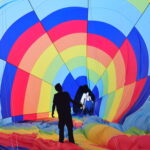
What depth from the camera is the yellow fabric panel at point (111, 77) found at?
852 cm

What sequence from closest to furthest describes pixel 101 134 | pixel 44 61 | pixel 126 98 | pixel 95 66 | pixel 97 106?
pixel 101 134
pixel 126 98
pixel 44 61
pixel 95 66
pixel 97 106

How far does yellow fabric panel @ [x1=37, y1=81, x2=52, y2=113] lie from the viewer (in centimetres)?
880

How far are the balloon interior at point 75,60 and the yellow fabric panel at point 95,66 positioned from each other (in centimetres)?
2

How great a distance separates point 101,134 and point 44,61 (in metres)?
3.22

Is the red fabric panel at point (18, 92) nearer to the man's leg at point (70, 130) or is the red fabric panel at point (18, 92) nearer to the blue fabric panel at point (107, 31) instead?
the blue fabric panel at point (107, 31)

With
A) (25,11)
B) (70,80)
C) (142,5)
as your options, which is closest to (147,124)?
(142,5)

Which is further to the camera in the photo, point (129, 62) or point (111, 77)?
point (111, 77)

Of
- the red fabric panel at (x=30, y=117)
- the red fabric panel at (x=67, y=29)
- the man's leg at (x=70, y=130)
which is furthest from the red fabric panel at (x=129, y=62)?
the man's leg at (x=70, y=130)

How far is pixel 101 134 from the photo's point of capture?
5.71m

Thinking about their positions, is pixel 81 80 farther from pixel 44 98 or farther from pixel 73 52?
pixel 44 98

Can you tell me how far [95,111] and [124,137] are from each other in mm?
4503

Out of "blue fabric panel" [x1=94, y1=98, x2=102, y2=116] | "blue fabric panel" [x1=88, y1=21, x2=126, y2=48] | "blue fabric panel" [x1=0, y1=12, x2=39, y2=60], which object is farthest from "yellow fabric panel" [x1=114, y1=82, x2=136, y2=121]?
"blue fabric panel" [x1=0, y1=12, x2=39, y2=60]

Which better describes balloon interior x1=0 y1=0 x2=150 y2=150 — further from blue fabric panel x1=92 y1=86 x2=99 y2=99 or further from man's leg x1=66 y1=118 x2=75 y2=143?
→ blue fabric panel x1=92 y1=86 x2=99 y2=99

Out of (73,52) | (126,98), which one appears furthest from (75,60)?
(126,98)
